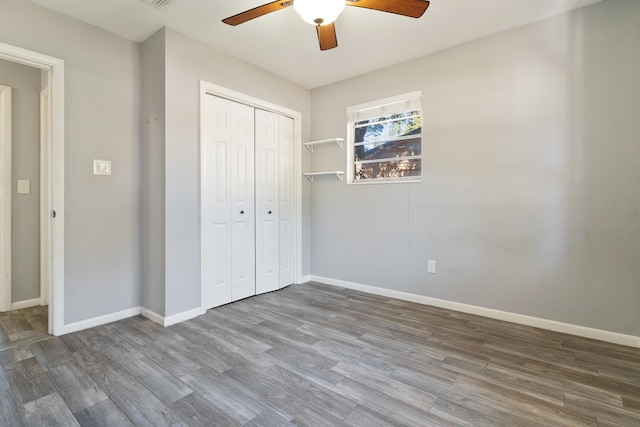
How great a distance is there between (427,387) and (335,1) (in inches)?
85.2

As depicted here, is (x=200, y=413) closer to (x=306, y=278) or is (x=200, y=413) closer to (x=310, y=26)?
(x=306, y=278)

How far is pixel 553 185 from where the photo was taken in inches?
96.2

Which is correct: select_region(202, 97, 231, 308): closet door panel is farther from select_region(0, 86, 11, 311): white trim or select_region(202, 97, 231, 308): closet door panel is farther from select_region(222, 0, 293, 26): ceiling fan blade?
select_region(0, 86, 11, 311): white trim

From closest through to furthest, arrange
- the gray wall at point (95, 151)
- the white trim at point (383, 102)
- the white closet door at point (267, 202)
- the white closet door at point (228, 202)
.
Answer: the gray wall at point (95, 151) < the white closet door at point (228, 202) < the white trim at point (383, 102) < the white closet door at point (267, 202)

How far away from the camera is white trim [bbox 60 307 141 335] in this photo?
2393 millimetres

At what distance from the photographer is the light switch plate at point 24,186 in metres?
2.89

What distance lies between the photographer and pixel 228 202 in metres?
3.07

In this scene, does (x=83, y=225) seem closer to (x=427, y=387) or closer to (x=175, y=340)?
(x=175, y=340)

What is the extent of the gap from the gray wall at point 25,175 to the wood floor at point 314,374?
0.41 meters

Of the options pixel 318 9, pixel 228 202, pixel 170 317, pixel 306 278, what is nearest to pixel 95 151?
pixel 228 202

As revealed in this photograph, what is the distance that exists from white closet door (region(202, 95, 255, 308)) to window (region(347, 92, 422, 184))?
1219 millimetres

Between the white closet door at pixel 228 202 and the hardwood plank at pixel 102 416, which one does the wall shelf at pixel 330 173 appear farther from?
the hardwood plank at pixel 102 416

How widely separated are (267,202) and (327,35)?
6.39ft

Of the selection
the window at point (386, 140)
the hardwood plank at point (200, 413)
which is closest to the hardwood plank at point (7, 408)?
the hardwood plank at point (200, 413)
